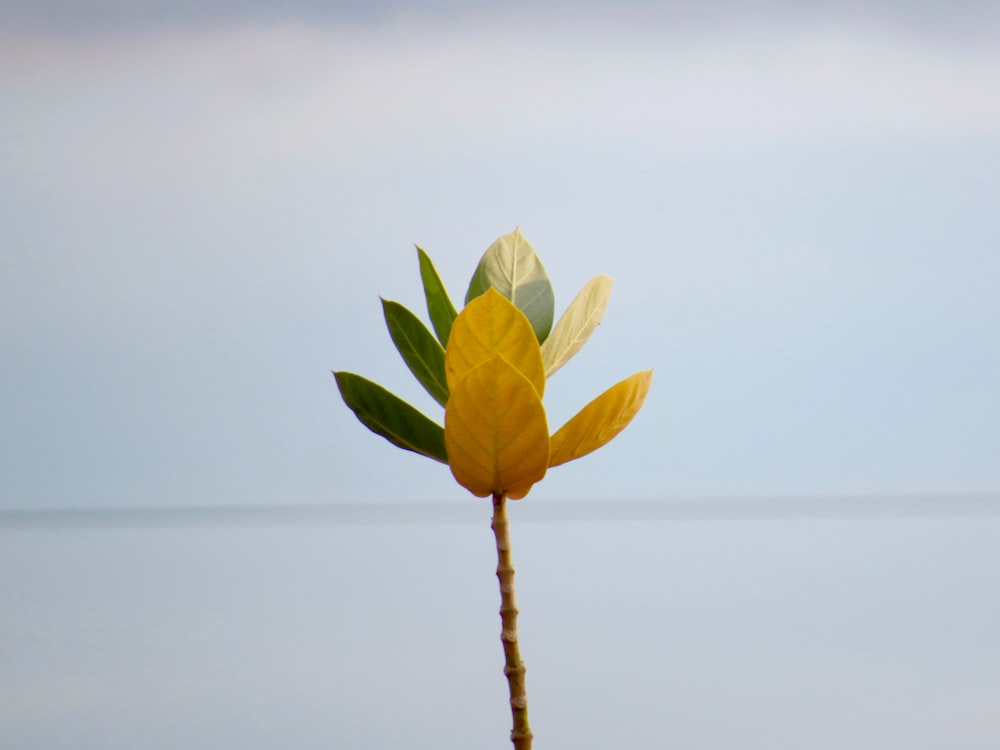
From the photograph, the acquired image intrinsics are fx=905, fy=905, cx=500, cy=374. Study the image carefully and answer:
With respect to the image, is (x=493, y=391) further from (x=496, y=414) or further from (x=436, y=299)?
(x=436, y=299)

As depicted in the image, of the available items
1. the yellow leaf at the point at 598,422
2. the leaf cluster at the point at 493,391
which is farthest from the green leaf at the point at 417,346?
the yellow leaf at the point at 598,422

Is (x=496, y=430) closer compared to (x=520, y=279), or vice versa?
(x=496, y=430)

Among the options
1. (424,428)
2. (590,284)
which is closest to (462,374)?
(424,428)

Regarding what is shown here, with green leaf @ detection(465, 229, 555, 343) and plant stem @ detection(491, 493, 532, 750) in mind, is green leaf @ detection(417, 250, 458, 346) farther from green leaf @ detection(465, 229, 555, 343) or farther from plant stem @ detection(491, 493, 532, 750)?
plant stem @ detection(491, 493, 532, 750)

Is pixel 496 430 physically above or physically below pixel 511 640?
above

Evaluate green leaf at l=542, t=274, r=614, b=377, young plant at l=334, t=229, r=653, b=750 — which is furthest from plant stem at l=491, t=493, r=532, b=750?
green leaf at l=542, t=274, r=614, b=377

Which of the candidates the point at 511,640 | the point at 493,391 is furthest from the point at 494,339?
the point at 511,640

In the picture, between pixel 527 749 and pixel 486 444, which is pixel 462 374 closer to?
pixel 486 444

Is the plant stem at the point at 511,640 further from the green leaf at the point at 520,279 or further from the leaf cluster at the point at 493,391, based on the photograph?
the green leaf at the point at 520,279
